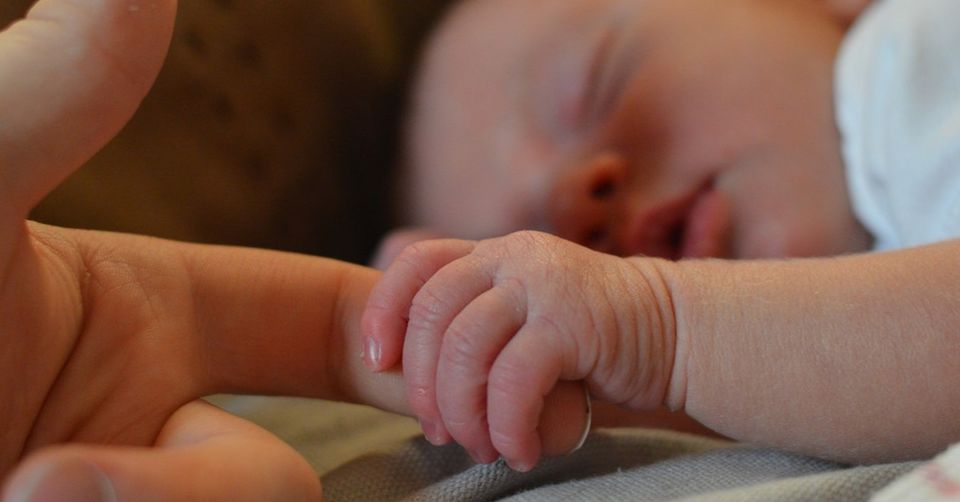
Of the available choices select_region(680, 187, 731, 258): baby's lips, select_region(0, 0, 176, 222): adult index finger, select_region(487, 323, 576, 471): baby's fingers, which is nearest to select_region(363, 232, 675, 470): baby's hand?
select_region(487, 323, 576, 471): baby's fingers

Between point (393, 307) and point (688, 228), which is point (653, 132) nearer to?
point (688, 228)

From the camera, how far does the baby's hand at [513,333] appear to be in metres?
0.53

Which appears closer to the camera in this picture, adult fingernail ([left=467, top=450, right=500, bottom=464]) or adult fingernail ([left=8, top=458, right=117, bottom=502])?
adult fingernail ([left=8, top=458, right=117, bottom=502])

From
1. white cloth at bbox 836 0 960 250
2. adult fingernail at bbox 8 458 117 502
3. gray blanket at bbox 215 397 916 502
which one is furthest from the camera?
white cloth at bbox 836 0 960 250

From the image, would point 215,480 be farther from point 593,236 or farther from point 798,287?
point 593,236

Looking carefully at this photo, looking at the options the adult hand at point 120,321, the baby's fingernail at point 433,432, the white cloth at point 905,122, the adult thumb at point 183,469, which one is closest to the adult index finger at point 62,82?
the adult hand at point 120,321

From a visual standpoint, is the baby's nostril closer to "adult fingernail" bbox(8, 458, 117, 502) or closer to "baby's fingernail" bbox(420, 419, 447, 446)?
"baby's fingernail" bbox(420, 419, 447, 446)

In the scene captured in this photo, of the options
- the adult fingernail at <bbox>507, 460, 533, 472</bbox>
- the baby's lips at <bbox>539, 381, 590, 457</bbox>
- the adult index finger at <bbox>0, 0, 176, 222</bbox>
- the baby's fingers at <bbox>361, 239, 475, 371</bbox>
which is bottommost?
the adult fingernail at <bbox>507, 460, 533, 472</bbox>

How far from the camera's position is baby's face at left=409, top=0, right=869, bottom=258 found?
0.91 metres

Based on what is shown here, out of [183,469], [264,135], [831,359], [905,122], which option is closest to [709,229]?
[905,122]

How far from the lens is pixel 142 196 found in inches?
35.9

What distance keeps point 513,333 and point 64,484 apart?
264mm

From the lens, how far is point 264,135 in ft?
3.31

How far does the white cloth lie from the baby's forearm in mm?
235
